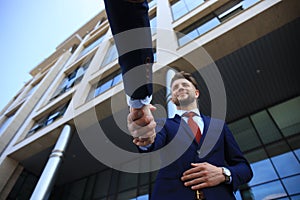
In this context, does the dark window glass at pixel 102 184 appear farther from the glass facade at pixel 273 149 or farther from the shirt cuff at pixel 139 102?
the shirt cuff at pixel 139 102

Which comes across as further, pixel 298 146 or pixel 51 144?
pixel 51 144

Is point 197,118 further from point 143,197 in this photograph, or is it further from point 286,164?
point 143,197

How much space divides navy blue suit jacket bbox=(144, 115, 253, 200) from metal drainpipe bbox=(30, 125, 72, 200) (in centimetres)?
615

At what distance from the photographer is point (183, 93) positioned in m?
1.76

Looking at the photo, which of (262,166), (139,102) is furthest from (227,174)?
(262,166)

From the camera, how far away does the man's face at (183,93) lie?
1.75 meters


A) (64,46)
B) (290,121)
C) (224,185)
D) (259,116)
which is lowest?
(224,185)

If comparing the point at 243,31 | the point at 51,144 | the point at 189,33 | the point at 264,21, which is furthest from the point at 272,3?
the point at 51,144

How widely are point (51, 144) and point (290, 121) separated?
990 centimetres

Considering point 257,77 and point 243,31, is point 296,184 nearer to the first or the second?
point 257,77

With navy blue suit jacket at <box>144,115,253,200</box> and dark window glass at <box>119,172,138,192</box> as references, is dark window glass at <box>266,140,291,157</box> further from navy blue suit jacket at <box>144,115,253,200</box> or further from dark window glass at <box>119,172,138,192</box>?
navy blue suit jacket at <box>144,115,253,200</box>

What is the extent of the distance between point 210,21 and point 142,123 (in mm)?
7658

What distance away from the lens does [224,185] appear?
4.01 feet

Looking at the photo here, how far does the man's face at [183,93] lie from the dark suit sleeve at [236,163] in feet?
1.35
